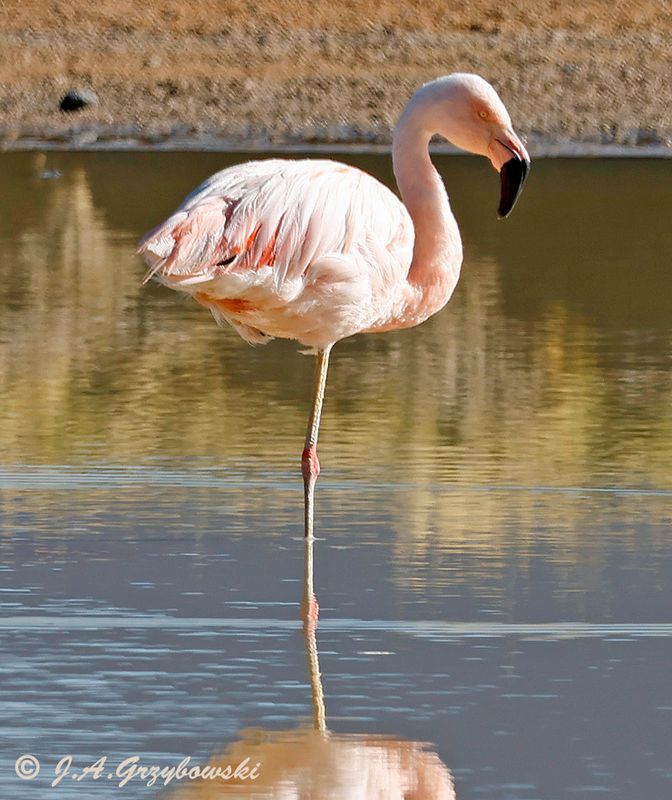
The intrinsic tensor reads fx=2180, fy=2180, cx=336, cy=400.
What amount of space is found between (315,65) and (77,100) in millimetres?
2889

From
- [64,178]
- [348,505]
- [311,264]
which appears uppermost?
[311,264]

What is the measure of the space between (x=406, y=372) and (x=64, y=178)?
9.86m

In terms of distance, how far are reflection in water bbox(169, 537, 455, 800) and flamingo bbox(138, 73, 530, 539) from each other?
189cm

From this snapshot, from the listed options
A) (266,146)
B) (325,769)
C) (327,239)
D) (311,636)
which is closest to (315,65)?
(266,146)

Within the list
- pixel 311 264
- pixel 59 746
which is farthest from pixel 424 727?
pixel 311 264

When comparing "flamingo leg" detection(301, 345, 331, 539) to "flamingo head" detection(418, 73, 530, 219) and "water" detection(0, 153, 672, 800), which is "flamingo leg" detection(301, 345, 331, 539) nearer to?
"water" detection(0, 153, 672, 800)

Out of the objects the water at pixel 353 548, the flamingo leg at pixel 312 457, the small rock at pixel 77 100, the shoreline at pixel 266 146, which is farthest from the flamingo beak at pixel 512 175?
the small rock at pixel 77 100

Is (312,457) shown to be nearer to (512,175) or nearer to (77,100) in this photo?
(512,175)

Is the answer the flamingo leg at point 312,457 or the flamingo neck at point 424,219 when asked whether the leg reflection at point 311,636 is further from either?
the flamingo neck at point 424,219

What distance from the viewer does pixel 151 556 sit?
644 centimetres

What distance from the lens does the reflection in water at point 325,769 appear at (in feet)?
14.7

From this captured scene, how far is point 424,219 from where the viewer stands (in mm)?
7281

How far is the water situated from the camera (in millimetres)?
4801

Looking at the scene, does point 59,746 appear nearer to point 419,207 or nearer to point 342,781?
point 342,781
